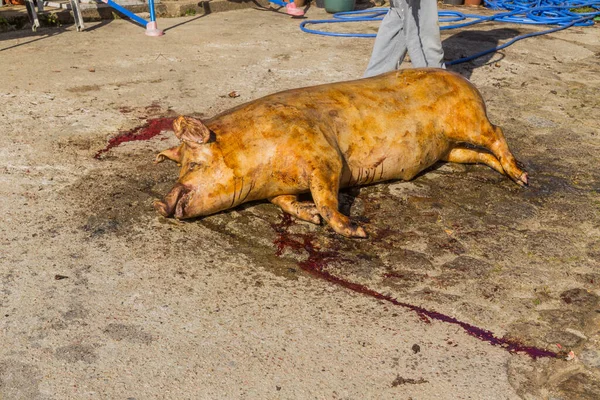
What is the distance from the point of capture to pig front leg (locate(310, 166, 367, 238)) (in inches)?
170

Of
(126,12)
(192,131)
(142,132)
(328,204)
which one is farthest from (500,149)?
(126,12)

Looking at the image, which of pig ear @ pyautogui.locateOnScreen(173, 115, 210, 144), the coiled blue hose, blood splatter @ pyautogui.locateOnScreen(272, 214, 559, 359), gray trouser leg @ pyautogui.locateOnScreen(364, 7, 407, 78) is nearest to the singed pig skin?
pig ear @ pyautogui.locateOnScreen(173, 115, 210, 144)

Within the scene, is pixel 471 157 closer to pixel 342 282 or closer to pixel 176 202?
A: pixel 342 282

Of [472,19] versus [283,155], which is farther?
[472,19]

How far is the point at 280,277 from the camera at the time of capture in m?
4.03

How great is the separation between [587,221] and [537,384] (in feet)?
5.78

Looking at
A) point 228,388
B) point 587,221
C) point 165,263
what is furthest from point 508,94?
point 228,388

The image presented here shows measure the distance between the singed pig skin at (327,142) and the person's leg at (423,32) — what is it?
4.81 ft

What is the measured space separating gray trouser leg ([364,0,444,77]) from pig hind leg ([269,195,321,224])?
2666 millimetres

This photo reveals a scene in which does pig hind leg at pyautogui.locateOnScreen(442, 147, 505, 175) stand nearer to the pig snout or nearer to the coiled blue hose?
the pig snout

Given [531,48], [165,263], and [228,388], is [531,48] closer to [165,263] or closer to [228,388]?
[165,263]

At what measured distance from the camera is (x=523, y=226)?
182 inches

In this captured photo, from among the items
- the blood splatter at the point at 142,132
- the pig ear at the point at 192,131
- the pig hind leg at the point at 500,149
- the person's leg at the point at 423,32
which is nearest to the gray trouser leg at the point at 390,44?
the person's leg at the point at 423,32

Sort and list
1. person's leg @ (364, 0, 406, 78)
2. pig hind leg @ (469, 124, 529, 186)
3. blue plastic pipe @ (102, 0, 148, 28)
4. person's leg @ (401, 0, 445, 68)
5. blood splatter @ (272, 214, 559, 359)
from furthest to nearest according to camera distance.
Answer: blue plastic pipe @ (102, 0, 148, 28) → person's leg @ (364, 0, 406, 78) → person's leg @ (401, 0, 445, 68) → pig hind leg @ (469, 124, 529, 186) → blood splatter @ (272, 214, 559, 359)
